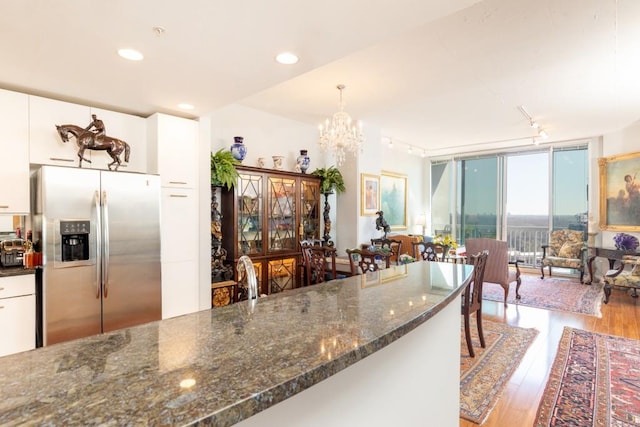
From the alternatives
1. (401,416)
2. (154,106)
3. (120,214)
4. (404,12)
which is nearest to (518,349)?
(401,416)

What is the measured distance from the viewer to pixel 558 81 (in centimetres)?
372

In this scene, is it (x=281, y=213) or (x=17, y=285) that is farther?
(x=281, y=213)

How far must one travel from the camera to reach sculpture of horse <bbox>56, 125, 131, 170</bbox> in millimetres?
2745

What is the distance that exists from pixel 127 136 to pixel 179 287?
157 cm

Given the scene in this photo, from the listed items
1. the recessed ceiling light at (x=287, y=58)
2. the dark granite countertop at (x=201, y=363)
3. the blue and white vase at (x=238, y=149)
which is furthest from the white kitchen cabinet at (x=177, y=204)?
the dark granite countertop at (x=201, y=363)

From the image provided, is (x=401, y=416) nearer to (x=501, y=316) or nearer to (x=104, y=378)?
(x=104, y=378)

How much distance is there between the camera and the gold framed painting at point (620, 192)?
224 inches

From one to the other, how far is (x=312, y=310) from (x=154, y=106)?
288cm

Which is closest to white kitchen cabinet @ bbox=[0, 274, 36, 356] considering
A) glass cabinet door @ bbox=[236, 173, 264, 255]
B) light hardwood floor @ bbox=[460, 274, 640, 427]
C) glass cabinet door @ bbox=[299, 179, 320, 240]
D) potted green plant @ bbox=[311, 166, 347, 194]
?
glass cabinet door @ bbox=[236, 173, 264, 255]

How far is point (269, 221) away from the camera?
4.27m

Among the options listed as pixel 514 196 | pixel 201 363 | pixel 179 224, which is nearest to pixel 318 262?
pixel 179 224

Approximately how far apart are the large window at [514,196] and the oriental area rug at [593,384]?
4370 mm

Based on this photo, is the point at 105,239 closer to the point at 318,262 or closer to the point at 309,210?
the point at 318,262

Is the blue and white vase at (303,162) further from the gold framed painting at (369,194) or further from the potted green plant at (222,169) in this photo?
the potted green plant at (222,169)
